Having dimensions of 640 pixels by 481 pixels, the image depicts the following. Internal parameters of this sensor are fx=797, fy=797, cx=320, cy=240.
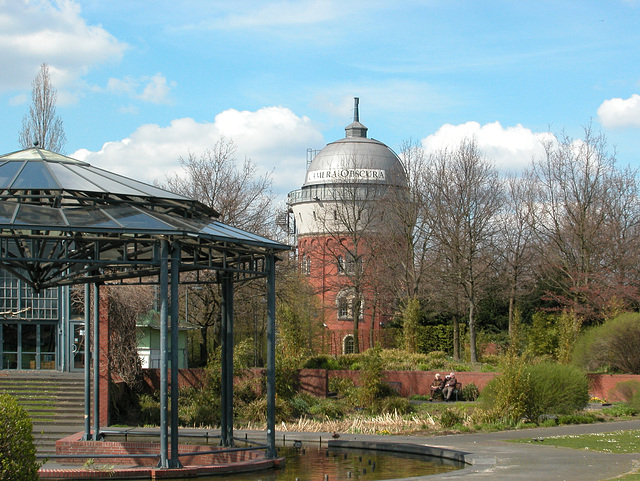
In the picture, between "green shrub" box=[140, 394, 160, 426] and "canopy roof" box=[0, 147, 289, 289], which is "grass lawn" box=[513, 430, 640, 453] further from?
"green shrub" box=[140, 394, 160, 426]

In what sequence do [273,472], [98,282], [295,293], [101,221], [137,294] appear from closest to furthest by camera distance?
1. [101,221]
2. [273,472]
3. [98,282]
4. [137,294]
5. [295,293]

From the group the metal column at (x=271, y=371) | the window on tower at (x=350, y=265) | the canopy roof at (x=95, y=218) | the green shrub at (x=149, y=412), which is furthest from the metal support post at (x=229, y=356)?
the window on tower at (x=350, y=265)

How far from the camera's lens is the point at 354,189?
46531 mm

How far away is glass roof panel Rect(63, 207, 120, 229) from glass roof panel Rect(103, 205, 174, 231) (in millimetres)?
152

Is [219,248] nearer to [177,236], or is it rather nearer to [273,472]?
[177,236]

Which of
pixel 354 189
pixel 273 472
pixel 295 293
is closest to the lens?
pixel 273 472

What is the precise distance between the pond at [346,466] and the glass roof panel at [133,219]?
436 centimetres

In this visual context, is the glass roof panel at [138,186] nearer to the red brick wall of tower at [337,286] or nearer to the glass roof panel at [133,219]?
the glass roof panel at [133,219]

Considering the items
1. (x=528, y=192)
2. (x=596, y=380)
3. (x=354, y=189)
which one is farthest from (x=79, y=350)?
(x=528, y=192)

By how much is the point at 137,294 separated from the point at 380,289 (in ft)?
60.8

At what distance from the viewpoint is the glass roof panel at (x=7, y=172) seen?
14.5 meters

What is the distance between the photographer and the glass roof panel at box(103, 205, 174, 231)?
13328 millimetres

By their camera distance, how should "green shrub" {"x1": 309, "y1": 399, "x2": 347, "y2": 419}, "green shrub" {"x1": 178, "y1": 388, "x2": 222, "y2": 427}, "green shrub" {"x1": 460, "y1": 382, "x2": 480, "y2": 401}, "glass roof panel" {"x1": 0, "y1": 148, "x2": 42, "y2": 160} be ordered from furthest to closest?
"green shrub" {"x1": 460, "y1": 382, "x2": 480, "y2": 401} < "green shrub" {"x1": 309, "y1": 399, "x2": 347, "y2": 419} < "green shrub" {"x1": 178, "y1": 388, "x2": 222, "y2": 427} < "glass roof panel" {"x1": 0, "y1": 148, "x2": 42, "y2": 160}

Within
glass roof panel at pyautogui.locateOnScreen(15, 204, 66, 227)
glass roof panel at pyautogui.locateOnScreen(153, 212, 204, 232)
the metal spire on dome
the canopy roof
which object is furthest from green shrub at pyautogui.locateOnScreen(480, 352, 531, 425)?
the metal spire on dome
